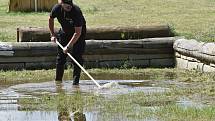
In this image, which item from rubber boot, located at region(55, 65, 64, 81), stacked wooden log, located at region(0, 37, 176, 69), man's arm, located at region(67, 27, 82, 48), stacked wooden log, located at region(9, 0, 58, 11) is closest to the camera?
man's arm, located at region(67, 27, 82, 48)

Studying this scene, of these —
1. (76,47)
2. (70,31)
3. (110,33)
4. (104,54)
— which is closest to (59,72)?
(76,47)

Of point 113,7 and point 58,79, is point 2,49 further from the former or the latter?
point 113,7

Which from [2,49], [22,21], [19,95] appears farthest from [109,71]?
[22,21]

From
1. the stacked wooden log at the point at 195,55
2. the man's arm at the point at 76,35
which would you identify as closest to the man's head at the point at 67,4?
the man's arm at the point at 76,35

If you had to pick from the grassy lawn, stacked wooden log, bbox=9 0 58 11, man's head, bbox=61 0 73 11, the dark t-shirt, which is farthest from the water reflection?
stacked wooden log, bbox=9 0 58 11

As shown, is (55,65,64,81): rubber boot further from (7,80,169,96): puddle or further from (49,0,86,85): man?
(7,80,169,96): puddle

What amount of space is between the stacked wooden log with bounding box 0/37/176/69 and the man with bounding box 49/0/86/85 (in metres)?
1.82

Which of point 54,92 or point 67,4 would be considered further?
point 67,4

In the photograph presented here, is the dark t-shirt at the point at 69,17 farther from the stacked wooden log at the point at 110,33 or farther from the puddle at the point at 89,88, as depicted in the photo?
the stacked wooden log at the point at 110,33

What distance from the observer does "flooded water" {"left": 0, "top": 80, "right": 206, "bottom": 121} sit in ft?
28.3

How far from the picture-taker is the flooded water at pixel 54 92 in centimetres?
863

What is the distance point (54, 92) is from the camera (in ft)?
35.3

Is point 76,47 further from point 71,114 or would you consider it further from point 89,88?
point 71,114

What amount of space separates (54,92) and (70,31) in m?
1.39
